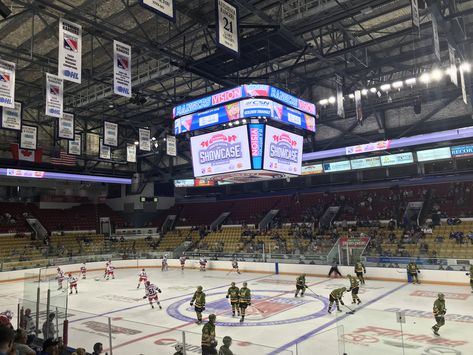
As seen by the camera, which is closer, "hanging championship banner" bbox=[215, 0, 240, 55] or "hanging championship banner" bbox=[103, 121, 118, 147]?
"hanging championship banner" bbox=[215, 0, 240, 55]

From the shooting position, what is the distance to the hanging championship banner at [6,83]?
1373cm

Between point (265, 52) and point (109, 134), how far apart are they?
399 inches

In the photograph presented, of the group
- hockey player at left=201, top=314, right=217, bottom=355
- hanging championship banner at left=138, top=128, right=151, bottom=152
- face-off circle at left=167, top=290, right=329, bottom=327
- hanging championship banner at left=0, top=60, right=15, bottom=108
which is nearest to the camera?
hockey player at left=201, top=314, right=217, bottom=355

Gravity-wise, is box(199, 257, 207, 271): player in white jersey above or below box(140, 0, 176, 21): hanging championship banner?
below

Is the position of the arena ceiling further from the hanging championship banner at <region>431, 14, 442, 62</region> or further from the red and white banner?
the red and white banner

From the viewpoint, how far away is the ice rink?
857cm

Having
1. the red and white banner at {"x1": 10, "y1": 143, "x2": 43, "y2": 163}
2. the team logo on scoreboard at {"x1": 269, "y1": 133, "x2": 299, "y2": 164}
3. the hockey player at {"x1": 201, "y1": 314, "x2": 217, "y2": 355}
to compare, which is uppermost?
the red and white banner at {"x1": 10, "y1": 143, "x2": 43, "y2": 163}

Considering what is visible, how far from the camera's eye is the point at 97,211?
43.0 meters

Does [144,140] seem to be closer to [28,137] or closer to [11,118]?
[28,137]

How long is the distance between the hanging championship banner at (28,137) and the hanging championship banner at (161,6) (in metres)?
12.7

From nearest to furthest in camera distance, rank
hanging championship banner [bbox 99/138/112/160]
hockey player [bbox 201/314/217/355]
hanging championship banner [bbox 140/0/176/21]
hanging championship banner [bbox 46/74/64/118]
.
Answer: hockey player [bbox 201/314/217/355] → hanging championship banner [bbox 140/0/176/21] → hanging championship banner [bbox 46/74/64/118] → hanging championship banner [bbox 99/138/112/160]

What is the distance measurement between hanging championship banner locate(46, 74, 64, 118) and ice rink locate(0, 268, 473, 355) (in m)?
6.66

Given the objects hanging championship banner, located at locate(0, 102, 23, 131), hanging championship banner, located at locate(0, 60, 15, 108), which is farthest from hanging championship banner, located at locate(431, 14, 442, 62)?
hanging championship banner, located at locate(0, 102, 23, 131)

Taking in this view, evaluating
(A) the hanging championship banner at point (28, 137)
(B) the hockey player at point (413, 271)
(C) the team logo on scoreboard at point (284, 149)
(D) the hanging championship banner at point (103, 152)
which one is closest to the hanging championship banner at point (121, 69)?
(C) the team logo on scoreboard at point (284, 149)
